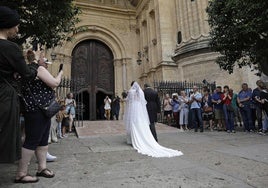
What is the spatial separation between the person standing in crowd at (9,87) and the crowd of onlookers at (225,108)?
26.0 feet

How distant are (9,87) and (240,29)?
818 centimetres

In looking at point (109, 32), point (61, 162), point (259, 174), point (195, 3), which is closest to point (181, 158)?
point (259, 174)

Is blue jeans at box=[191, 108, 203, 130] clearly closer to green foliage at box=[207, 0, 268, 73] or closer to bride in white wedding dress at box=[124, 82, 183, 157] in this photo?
green foliage at box=[207, 0, 268, 73]

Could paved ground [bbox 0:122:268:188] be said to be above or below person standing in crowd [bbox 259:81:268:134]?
below

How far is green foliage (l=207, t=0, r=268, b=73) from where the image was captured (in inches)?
315

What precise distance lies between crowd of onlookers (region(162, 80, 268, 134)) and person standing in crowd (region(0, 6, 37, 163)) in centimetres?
793

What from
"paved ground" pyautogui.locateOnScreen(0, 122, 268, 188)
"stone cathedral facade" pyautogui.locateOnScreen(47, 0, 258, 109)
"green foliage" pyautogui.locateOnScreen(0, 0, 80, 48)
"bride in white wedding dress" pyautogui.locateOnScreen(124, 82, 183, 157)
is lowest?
"paved ground" pyautogui.locateOnScreen(0, 122, 268, 188)

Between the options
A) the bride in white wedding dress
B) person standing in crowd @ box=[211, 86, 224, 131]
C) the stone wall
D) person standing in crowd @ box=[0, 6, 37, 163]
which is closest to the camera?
person standing in crowd @ box=[0, 6, 37, 163]

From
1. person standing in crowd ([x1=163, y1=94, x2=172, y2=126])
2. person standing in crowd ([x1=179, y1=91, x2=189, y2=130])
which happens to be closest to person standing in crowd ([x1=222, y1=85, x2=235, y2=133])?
person standing in crowd ([x1=179, y1=91, x2=189, y2=130])

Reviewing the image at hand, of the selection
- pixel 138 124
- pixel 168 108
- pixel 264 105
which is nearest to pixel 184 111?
pixel 168 108

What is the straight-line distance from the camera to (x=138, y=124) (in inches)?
264

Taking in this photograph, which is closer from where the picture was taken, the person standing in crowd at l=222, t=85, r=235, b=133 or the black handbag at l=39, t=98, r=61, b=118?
the black handbag at l=39, t=98, r=61, b=118

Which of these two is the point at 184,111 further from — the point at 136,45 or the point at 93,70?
the point at 136,45

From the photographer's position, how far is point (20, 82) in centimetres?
324
